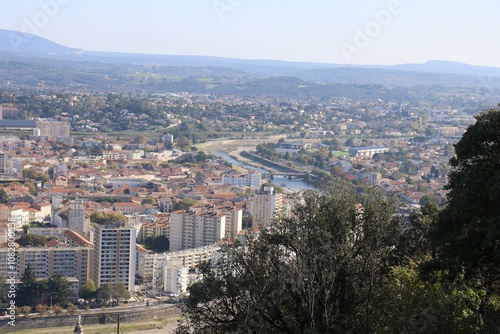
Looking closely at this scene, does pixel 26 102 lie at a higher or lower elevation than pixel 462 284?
lower

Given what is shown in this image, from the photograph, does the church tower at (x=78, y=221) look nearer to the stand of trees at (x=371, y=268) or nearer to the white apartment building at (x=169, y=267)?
the white apartment building at (x=169, y=267)

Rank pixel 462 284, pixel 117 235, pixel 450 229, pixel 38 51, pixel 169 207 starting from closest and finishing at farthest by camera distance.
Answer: pixel 462 284, pixel 450 229, pixel 117 235, pixel 169 207, pixel 38 51

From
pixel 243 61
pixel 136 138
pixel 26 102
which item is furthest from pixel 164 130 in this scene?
pixel 243 61

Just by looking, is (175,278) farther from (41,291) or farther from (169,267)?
(41,291)

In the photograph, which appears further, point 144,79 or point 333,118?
point 144,79

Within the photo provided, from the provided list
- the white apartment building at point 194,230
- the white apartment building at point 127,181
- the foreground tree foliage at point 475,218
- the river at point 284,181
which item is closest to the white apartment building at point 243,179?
the river at point 284,181

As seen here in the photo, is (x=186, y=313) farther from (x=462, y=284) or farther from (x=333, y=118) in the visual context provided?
(x=333, y=118)

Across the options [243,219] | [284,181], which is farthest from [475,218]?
[284,181]
